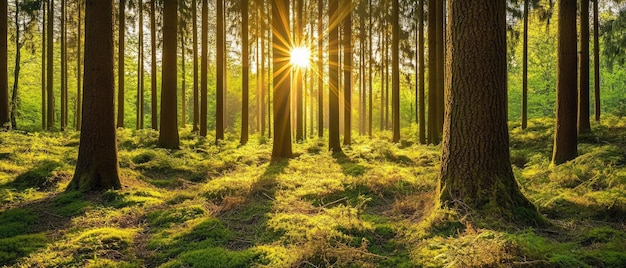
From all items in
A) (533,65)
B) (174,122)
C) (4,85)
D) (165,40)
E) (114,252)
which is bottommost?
(114,252)

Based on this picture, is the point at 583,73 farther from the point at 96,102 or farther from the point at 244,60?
the point at 96,102

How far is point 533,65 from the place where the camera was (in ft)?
115

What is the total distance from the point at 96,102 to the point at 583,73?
50.5 ft

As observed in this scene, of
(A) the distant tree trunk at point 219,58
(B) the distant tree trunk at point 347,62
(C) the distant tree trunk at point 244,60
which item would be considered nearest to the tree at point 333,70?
(B) the distant tree trunk at point 347,62

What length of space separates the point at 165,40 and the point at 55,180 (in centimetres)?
696

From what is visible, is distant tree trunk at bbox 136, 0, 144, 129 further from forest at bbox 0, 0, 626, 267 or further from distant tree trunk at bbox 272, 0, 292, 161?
distant tree trunk at bbox 272, 0, 292, 161

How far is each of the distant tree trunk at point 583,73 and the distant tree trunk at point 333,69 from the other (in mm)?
8776

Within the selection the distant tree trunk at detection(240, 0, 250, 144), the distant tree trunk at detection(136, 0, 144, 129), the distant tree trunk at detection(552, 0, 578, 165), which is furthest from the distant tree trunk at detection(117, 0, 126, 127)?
the distant tree trunk at detection(552, 0, 578, 165)

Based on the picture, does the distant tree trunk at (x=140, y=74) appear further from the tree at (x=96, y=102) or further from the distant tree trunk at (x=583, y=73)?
the distant tree trunk at (x=583, y=73)

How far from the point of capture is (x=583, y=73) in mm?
13273

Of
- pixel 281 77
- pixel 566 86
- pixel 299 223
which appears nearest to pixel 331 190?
pixel 299 223

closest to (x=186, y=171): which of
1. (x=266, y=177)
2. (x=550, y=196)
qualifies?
(x=266, y=177)

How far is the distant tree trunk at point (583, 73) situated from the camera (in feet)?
43.6

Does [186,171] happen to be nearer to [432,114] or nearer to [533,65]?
[432,114]
